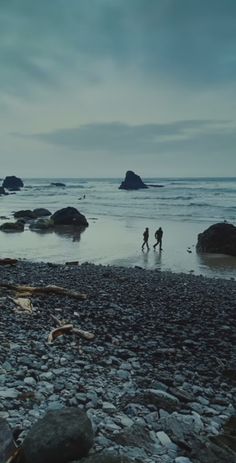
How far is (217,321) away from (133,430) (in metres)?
6.22

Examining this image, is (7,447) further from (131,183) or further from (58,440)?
(131,183)

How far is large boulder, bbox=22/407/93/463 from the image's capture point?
4473 millimetres

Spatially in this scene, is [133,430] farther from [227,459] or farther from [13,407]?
[13,407]

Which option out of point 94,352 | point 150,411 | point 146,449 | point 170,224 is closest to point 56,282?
point 94,352

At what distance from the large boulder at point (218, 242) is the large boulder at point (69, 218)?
1590cm

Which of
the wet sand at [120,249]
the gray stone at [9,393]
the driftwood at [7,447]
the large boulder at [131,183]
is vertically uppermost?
the large boulder at [131,183]

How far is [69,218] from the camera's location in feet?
141

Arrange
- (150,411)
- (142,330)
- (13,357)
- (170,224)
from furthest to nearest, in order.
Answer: (170,224), (142,330), (13,357), (150,411)

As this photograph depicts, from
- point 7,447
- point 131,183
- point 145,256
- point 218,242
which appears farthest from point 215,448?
point 131,183

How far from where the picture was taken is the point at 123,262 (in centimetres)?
2447

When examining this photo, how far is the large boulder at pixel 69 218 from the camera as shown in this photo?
1674 inches

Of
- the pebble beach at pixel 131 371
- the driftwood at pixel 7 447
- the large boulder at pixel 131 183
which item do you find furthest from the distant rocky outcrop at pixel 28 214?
the large boulder at pixel 131 183

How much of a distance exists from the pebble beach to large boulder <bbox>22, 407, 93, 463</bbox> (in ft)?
1.23

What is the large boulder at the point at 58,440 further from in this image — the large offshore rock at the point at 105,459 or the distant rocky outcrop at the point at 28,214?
→ the distant rocky outcrop at the point at 28,214
